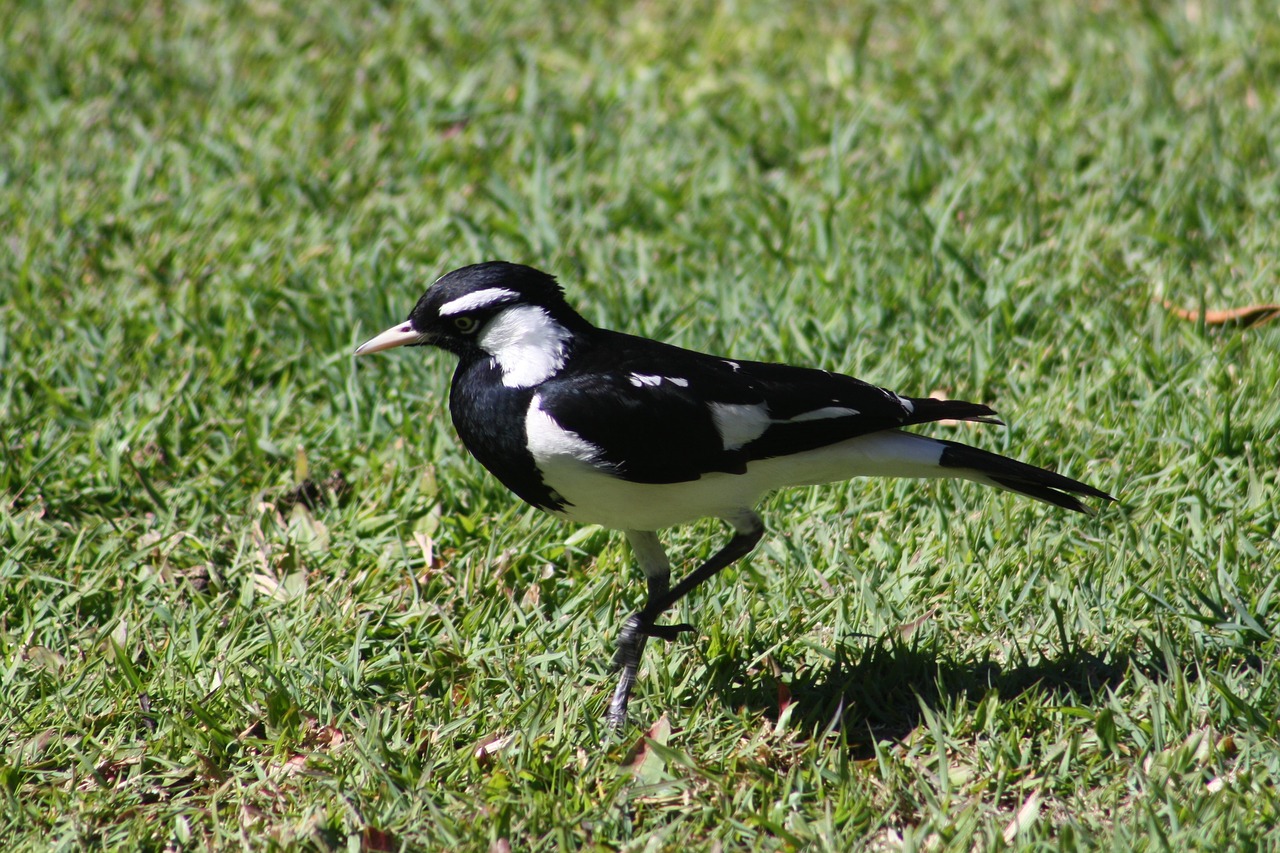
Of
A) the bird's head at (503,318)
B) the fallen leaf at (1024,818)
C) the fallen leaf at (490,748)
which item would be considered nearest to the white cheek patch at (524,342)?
the bird's head at (503,318)

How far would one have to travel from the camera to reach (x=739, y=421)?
327 centimetres

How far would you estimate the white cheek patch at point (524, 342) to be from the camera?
128 inches

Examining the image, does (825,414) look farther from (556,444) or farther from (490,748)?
(490,748)

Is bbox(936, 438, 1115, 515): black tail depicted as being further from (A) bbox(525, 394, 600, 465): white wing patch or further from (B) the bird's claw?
(A) bbox(525, 394, 600, 465): white wing patch

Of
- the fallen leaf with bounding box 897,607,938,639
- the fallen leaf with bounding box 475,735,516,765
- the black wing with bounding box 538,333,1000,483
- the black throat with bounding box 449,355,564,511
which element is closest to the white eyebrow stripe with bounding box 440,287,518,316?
the black throat with bounding box 449,355,564,511

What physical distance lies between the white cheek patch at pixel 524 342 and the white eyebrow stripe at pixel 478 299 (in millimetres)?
40

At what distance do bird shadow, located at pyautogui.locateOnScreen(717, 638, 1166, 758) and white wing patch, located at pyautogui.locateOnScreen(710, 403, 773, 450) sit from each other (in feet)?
2.11

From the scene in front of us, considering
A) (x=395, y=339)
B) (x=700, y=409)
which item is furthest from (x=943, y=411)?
(x=395, y=339)

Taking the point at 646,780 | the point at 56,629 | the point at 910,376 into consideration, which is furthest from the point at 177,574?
the point at 910,376

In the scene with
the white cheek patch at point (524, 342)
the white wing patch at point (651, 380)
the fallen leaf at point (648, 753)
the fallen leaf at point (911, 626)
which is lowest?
the fallen leaf at point (648, 753)

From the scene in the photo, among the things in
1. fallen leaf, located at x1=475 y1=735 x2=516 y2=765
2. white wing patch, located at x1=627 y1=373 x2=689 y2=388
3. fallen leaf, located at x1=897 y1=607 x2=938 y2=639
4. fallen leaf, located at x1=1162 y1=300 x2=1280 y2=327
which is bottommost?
fallen leaf, located at x1=475 y1=735 x2=516 y2=765

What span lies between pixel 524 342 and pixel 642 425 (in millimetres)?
389

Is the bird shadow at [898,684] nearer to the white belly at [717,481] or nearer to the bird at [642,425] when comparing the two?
the bird at [642,425]

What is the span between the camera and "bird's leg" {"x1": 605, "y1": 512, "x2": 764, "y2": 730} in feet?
10.9
